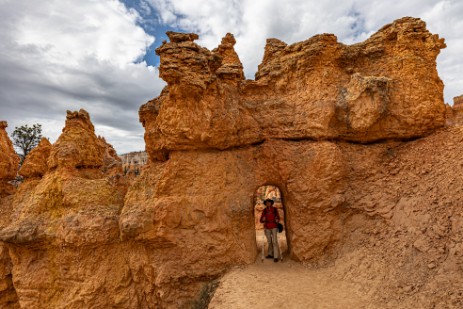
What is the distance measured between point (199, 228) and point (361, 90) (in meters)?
5.97

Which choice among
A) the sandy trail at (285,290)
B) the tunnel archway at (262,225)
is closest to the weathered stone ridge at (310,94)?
the tunnel archway at (262,225)

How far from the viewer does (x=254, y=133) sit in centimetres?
849

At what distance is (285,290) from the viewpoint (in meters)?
6.48

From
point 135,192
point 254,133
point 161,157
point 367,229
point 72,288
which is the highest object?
point 254,133

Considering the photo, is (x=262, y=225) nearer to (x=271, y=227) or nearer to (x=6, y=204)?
(x=271, y=227)

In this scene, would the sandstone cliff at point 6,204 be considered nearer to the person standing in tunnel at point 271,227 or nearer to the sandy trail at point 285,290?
the sandy trail at point 285,290

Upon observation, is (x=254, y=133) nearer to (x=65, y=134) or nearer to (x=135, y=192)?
(x=135, y=192)

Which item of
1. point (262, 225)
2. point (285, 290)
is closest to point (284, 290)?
point (285, 290)

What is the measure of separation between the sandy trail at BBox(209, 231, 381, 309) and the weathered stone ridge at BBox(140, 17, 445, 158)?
3.70m

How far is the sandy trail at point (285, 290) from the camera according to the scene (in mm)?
5906

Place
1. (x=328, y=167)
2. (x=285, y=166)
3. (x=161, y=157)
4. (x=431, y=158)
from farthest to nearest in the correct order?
(x=161, y=157) → (x=285, y=166) → (x=328, y=167) → (x=431, y=158)

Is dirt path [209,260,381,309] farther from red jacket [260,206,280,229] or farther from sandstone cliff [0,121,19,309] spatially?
sandstone cliff [0,121,19,309]

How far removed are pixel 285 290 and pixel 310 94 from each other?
557cm

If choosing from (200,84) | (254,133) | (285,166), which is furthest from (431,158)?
(200,84)
